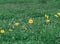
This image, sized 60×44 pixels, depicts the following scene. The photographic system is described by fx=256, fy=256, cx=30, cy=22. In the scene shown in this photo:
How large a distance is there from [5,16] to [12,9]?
35.4 inches

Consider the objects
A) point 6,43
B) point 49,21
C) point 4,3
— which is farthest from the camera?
point 4,3

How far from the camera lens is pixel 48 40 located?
474 cm

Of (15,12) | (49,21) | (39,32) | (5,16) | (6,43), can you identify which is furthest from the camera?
(15,12)

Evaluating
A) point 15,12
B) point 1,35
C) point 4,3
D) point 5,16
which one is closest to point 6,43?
point 1,35

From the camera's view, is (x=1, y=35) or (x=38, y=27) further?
(x=38, y=27)

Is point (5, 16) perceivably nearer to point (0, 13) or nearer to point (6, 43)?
point (0, 13)

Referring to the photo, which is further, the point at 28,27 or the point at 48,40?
the point at 28,27

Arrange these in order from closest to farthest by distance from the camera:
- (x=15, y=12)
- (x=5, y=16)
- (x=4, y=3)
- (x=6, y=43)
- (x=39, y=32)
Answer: (x=6, y=43) → (x=39, y=32) → (x=5, y=16) → (x=15, y=12) → (x=4, y=3)

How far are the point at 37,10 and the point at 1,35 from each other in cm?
268

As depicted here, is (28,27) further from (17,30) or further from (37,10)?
(37,10)

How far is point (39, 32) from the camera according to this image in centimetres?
504

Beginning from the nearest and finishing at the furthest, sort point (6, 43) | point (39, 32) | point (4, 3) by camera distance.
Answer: point (6, 43)
point (39, 32)
point (4, 3)

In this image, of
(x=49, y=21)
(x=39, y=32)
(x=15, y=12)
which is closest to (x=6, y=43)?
(x=39, y=32)

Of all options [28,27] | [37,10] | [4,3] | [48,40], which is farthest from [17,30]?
[4,3]
